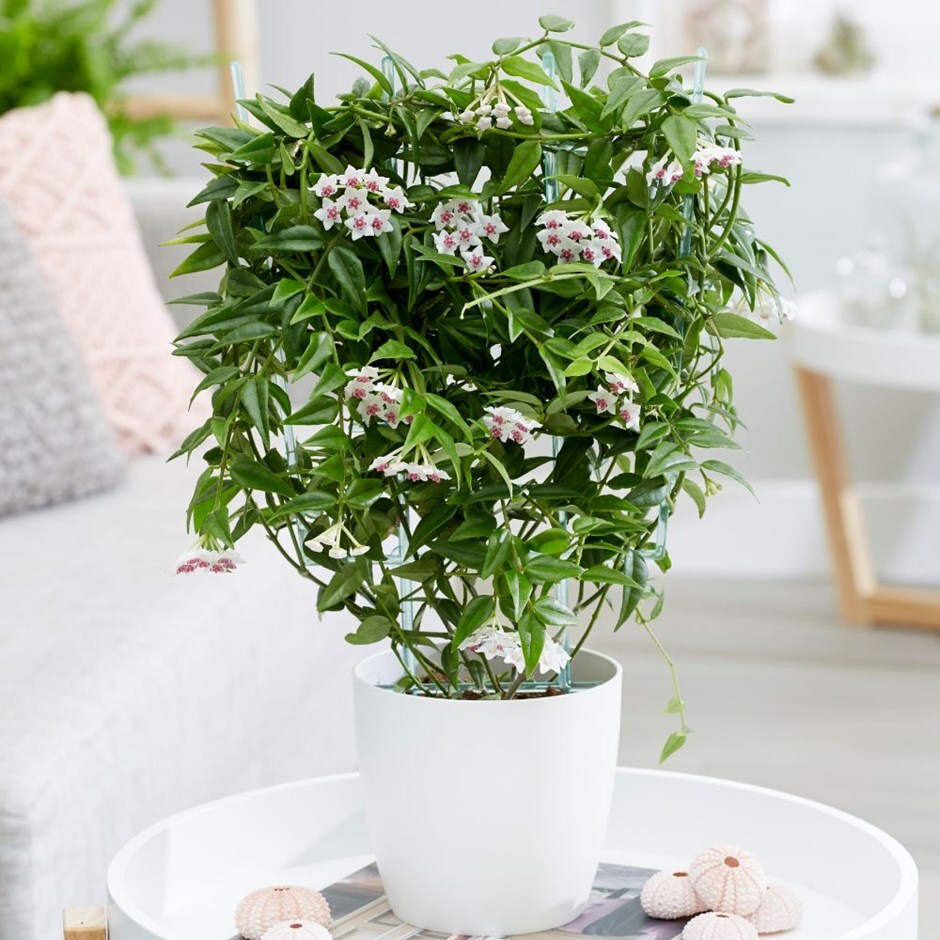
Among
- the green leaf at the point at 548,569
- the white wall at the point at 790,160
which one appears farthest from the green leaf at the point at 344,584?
the white wall at the point at 790,160

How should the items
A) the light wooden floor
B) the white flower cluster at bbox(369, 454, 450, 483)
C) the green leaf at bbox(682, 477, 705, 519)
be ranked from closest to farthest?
the white flower cluster at bbox(369, 454, 450, 483) → the green leaf at bbox(682, 477, 705, 519) → the light wooden floor

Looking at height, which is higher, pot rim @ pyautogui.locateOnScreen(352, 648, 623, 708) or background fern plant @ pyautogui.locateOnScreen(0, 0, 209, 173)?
background fern plant @ pyautogui.locateOnScreen(0, 0, 209, 173)

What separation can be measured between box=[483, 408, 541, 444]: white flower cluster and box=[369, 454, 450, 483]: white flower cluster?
0.10ft

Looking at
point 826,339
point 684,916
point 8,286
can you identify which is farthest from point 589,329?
point 826,339

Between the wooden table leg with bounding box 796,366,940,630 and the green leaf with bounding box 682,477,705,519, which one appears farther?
the wooden table leg with bounding box 796,366,940,630

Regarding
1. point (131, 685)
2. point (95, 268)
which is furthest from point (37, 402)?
point (131, 685)

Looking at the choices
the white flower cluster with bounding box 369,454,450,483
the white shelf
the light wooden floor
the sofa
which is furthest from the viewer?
the white shelf

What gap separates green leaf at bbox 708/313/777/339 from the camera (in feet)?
2.33

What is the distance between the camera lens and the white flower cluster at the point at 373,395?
25.3 inches

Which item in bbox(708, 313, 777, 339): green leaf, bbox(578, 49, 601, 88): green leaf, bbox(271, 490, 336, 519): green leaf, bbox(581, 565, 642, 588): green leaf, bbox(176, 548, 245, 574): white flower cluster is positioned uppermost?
bbox(578, 49, 601, 88): green leaf

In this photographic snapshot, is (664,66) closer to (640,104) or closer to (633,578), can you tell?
(640,104)

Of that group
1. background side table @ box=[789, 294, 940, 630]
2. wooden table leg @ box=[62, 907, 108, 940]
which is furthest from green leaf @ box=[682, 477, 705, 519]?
background side table @ box=[789, 294, 940, 630]

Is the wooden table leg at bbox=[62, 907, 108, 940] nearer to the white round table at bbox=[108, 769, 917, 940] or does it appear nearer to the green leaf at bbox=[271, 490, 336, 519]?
the white round table at bbox=[108, 769, 917, 940]

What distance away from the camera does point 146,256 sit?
7.06 feet
